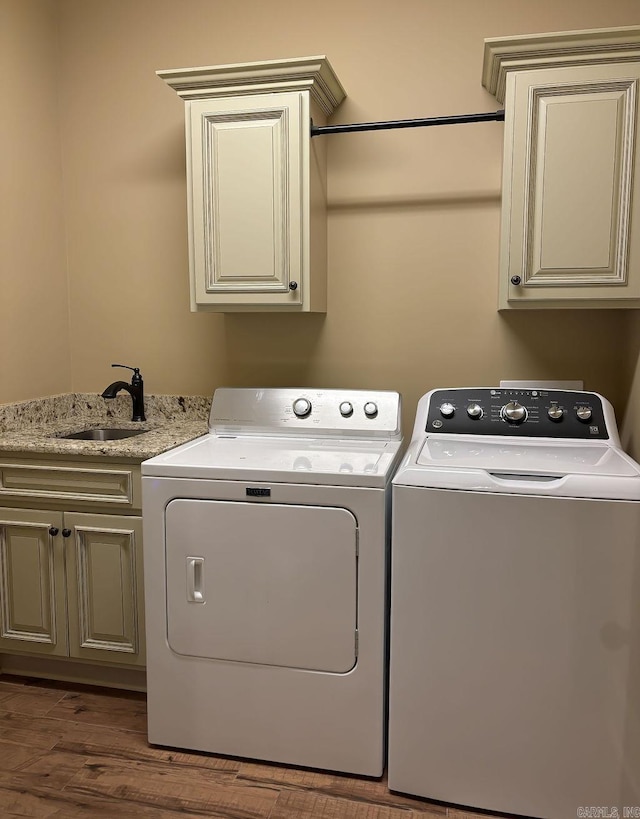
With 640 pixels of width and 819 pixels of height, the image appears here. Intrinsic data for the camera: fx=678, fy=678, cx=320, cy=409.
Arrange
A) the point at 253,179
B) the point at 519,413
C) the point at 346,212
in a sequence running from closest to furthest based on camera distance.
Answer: the point at 519,413
the point at 253,179
the point at 346,212

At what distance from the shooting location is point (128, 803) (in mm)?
A: 1854

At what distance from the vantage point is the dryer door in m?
1.88

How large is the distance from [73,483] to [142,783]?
95 centimetres

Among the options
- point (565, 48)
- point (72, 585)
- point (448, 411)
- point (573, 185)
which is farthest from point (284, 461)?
point (565, 48)

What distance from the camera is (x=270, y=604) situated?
1927 mm

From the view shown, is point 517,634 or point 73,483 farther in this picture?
point 73,483

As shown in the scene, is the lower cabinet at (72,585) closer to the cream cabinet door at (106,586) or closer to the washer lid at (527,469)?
the cream cabinet door at (106,586)

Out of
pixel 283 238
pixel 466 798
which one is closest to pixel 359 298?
pixel 283 238

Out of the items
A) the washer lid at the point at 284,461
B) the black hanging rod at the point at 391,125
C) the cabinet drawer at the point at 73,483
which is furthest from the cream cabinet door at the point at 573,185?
the cabinet drawer at the point at 73,483

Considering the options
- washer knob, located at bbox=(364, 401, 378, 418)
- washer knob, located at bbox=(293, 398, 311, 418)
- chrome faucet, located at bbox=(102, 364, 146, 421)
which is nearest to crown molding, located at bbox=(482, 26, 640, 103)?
washer knob, located at bbox=(364, 401, 378, 418)

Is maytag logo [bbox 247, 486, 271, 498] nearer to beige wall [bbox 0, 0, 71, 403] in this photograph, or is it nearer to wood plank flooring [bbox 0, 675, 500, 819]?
wood plank flooring [bbox 0, 675, 500, 819]

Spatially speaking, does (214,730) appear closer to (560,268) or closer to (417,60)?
(560,268)

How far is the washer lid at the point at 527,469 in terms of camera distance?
168 centimetres

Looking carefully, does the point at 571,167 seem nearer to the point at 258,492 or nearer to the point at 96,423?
the point at 258,492
